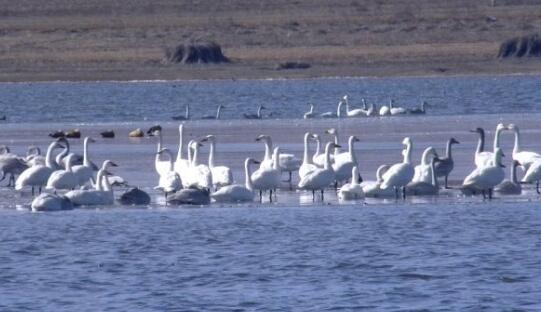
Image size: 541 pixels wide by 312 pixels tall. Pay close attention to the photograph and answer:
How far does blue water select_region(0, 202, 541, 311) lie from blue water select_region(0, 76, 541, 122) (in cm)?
1696

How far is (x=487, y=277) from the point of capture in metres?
11.2

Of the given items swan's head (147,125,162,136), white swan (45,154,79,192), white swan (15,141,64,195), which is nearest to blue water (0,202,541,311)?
white swan (45,154,79,192)

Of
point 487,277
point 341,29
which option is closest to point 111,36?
point 341,29

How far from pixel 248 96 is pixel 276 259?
92.4ft

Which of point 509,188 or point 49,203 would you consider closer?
point 49,203

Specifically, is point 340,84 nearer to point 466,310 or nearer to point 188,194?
point 188,194

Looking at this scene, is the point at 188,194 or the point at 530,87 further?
the point at 530,87

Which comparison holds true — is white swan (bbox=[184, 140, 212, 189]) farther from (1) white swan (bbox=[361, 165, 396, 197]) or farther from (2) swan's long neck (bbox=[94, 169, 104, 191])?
(1) white swan (bbox=[361, 165, 396, 197])

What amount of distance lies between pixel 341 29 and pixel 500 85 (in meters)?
21.8

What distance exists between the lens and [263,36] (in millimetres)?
61594

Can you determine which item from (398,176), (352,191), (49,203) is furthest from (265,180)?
(49,203)

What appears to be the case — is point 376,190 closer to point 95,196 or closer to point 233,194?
point 233,194

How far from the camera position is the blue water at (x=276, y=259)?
10.5m

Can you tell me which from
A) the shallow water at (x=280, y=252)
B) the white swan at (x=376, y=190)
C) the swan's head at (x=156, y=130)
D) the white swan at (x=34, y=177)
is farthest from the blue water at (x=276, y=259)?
the swan's head at (x=156, y=130)
